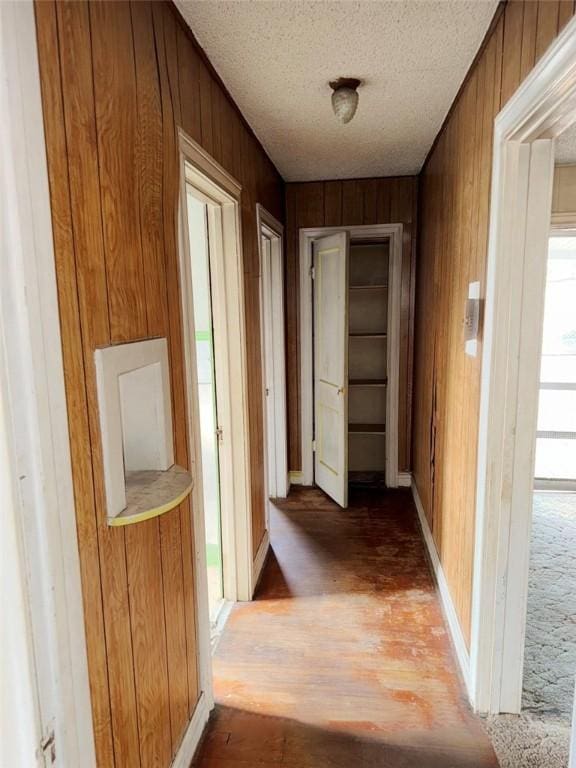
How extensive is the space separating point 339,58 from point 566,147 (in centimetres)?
189

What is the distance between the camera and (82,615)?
977 mm

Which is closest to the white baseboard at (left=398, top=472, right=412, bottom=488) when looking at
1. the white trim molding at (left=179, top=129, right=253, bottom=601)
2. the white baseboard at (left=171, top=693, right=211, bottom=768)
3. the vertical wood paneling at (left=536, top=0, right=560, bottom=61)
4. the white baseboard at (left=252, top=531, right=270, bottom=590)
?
the white baseboard at (left=252, top=531, right=270, bottom=590)

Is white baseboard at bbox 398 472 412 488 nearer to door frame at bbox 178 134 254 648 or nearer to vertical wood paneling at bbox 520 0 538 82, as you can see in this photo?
door frame at bbox 178 134 254 648

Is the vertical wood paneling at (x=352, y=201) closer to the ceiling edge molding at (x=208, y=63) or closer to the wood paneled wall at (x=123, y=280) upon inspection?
the ceiling edge molding at (x=208, y=63)

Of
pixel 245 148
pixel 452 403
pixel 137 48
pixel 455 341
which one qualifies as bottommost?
pixel 452 403

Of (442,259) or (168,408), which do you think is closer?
(168,408)

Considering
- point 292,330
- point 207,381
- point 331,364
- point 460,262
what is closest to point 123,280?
point 460,262

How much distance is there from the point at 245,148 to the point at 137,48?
1.26 metres

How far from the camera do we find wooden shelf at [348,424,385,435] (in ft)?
13.9

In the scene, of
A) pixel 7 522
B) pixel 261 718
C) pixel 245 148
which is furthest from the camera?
pixel 245 148

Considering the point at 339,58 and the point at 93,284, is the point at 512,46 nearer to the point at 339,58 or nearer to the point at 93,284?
the point at 339,58

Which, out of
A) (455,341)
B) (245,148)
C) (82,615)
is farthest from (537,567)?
(245,148)

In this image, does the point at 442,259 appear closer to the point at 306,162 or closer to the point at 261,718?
the point at 306,162

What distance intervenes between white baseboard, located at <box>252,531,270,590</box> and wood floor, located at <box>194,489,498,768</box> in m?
0.05
